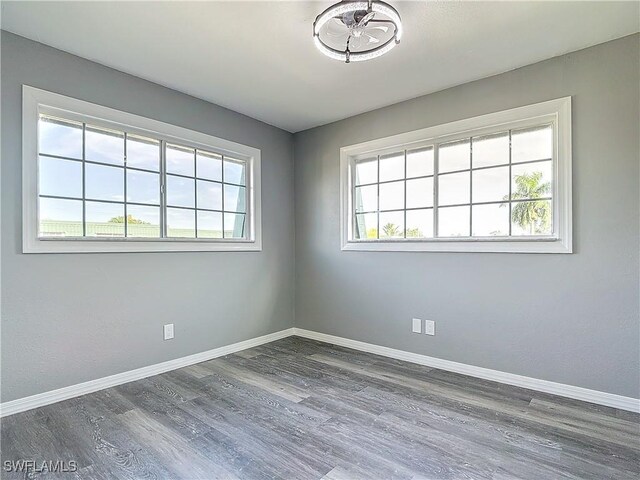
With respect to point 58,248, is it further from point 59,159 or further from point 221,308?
point 221,308

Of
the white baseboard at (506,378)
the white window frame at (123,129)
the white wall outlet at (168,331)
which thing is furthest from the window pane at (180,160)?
the white baseboard at (506,378)

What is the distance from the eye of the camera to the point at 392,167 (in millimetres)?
3650

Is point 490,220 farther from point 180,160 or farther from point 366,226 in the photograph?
point 180,160

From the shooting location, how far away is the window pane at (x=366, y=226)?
12.4ft

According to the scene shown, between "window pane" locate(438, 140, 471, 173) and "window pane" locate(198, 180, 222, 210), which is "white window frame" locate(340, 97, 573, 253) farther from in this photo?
"window pane" locate(198, 180, 222, 210)

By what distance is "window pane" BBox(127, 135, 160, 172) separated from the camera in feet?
9.77

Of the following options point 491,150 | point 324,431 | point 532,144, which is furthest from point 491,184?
point 324,431

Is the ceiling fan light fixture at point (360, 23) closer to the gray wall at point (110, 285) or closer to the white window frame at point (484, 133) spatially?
the white window frame at point (484, 133)

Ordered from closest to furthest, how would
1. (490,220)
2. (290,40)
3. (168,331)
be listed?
(290,40)
(490,220)
(168,331)

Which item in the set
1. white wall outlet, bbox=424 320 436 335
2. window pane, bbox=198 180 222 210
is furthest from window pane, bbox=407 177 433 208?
window pane, bbox=198 180 222 210

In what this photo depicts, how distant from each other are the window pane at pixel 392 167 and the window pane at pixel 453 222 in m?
0.61

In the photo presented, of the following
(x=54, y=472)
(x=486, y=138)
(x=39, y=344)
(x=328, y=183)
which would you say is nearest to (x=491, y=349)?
(x=486, y=138)

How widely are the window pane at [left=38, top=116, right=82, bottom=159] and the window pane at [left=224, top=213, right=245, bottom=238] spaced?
1.44m

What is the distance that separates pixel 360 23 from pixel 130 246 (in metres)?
2.40
